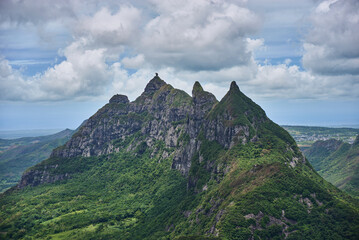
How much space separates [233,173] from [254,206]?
42.6 metres

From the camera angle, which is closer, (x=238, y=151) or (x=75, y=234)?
(x=238, y=151)

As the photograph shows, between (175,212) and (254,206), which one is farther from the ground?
(254,206)

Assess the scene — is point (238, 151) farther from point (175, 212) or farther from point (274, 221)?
point (274, 221)

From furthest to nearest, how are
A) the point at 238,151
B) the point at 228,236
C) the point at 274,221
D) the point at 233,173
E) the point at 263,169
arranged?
the point at 238,151 < the point at 233,173 < the point at 263,169 < the point at 274,221 < the point at 228,236

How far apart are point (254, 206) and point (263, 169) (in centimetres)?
3232

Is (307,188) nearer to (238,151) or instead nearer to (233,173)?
(233,173)

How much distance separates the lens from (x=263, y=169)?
147125 millimetres

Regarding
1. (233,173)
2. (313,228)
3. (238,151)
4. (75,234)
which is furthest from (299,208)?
(75,234)

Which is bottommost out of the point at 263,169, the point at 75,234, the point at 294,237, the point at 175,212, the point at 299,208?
the point at 75,234

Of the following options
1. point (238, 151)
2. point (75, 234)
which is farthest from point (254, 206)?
point (75, 234)

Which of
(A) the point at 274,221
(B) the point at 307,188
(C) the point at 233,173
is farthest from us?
(C) the point at 233,173

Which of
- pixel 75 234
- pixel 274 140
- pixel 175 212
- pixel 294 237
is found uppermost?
pixel 274 140

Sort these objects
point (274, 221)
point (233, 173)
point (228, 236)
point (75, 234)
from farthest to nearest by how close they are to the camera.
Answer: point (75, 234), point (233, 173), point (274, 221), point (228, 236)

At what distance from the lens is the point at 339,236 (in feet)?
357
